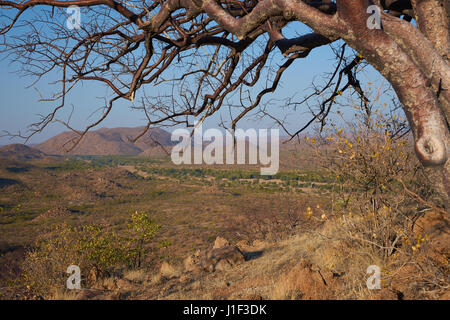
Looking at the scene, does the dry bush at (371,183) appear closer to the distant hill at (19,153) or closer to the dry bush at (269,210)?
the dry bush at (269,210)

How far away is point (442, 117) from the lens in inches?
92.4

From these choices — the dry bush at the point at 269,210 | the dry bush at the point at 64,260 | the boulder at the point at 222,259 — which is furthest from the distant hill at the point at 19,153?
the boulder at the point at 222,259

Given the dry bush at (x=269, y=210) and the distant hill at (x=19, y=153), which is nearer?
the dry bush at (x=269, y=210)

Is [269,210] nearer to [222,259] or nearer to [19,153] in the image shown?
[222,259]

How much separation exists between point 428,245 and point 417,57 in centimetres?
217

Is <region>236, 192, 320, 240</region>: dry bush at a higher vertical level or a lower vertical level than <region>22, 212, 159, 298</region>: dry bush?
lower

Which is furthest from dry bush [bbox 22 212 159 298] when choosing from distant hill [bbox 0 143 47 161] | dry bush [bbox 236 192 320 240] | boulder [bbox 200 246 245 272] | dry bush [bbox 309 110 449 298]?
distant hill [bbox 0 143 47 161]

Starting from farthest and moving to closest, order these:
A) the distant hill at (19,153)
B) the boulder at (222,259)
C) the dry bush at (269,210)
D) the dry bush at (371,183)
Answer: the distant hill at (19,153), the dry bush at (269,210), the boulder at (222,259), the dry bush at (371,183)

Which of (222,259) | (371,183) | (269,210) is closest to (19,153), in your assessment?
(269,210)

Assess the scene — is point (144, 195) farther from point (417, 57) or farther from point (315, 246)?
point (417, 57)

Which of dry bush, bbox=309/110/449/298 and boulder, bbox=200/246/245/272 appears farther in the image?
boulder, bbox=200/246/245/272

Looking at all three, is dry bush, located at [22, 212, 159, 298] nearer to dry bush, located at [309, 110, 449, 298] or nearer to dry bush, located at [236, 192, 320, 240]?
dry bush, located at [309, 110, 449, 298]

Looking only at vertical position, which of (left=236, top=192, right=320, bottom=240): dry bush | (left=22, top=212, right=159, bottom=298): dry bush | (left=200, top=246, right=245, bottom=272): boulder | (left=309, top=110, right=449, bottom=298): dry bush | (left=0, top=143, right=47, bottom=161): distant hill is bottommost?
(left=236, top=192, right=320, bottom=240): dry bush
